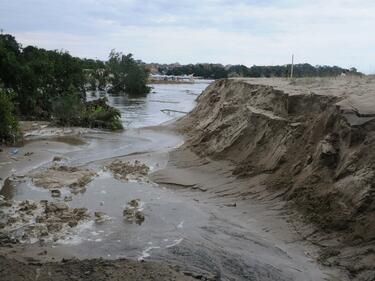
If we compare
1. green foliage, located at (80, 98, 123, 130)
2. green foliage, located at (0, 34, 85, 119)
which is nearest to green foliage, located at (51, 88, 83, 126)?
green foliage, located at (80, 98, 123, 130)

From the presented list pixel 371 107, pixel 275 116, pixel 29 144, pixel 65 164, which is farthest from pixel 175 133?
pixel 371 107

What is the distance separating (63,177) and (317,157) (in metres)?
7.53

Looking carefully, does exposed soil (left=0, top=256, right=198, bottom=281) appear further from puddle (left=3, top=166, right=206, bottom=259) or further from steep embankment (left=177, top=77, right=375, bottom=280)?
steep embankment (left=177, top=77, right=375, bottom=280)

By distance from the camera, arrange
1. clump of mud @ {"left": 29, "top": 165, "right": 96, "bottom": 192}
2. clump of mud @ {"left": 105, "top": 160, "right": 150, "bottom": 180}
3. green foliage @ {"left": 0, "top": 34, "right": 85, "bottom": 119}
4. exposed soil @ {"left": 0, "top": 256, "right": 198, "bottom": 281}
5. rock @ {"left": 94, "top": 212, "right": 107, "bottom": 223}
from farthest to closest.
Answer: green foliage @ {"left": 0, "top": 34, "right": 85, "bottom": 119} → clump of mud @ {"left": 105, "top": 160, "right": 150, "bottom": 180} → clump of mud @ {"left": 29, "top": 165, "right": 96, "bottom": 192} → rock @ {"left": 94, "top": 212, "right": 107, "bottom": 223} → exposed soil @ {"left": 0, "top": 256, "right": 198, "bottom": 281}

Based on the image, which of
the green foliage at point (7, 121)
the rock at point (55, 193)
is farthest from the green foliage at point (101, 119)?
the rock at point (55, 193)

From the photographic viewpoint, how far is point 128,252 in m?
8.58

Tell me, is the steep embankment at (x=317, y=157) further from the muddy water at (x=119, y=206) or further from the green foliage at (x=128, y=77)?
the green foliage at (x=128, y=77)

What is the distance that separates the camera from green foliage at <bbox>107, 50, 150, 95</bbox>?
69.8 metres

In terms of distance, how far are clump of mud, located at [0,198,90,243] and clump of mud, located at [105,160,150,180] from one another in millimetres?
3707

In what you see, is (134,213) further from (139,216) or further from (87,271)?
(87,271)

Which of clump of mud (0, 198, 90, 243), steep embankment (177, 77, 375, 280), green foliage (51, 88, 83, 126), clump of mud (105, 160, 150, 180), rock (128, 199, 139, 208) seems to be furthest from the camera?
green foliage (51, 88, 83, 126)

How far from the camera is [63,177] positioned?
47.1ft

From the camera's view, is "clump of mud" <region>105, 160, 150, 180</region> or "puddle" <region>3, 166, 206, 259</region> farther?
"clump of mud" <region>105, 160, 150, 180</region>

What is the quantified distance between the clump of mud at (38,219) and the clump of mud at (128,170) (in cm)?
371
